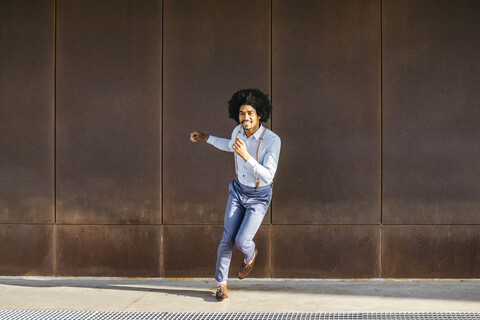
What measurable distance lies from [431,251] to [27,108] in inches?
197

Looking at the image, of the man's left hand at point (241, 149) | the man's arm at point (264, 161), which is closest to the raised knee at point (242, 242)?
the man's arm at point (264, 161)

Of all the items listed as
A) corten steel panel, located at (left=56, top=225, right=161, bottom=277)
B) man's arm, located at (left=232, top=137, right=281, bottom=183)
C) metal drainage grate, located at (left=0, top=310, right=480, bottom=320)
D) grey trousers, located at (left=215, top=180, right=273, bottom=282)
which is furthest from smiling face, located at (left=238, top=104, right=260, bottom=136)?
corten steel panel, located at (left=56, top=225, right=161, bottom=277)

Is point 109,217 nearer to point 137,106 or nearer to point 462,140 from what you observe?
point 137,106

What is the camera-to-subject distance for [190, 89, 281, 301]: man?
16.7 feet

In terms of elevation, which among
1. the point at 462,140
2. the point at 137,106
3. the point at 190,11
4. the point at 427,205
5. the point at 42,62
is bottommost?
the point at 427,205

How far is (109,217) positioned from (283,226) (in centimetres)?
205

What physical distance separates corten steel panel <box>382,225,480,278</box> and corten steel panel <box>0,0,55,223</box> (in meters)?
4.00

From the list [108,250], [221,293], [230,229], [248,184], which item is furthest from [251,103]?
[108,250]

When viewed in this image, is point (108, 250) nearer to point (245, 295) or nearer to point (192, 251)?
point (192, 251)

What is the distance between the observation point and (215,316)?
4.74 metres

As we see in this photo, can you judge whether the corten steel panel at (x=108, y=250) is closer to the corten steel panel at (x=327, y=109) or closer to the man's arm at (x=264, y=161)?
the corten steel panel at (x=327, y=109)

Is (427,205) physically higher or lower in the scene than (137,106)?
lower

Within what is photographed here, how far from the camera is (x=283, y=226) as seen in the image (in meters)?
Result: 6.22

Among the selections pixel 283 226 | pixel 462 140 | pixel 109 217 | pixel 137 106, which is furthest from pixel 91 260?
pixel 462 140
